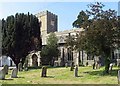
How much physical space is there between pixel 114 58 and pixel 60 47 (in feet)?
42.9

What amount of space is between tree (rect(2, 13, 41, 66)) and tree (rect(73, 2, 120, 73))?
2154 cm

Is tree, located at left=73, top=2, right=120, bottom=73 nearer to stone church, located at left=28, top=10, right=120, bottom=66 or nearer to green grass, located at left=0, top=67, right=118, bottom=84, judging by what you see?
green grass, located at left=0, top=67, right=118, bottom=84

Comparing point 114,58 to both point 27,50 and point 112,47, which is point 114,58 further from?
point 112,47

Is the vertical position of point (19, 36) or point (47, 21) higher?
point (47, 21)

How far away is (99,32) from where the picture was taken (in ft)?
89.7

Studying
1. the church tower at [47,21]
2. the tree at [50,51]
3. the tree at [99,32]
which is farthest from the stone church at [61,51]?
the tree at [99,32]

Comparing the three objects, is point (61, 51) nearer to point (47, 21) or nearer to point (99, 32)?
point (47, 21)

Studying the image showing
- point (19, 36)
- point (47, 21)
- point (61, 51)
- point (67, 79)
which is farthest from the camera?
point (47, 21)

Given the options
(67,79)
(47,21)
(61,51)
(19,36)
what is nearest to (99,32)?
(67,79)

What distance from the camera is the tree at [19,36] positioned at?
49344mm

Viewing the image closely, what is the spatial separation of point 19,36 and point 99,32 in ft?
83.2

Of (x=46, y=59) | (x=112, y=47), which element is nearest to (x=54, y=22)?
(x=46, y=59)

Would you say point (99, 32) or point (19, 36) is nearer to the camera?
point (99, 32)

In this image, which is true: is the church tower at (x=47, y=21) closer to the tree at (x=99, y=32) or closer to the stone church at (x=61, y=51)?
the stone church at (x=61, y=51)
